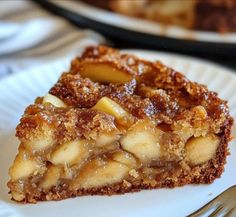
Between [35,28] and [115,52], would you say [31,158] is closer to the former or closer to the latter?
[115,52]

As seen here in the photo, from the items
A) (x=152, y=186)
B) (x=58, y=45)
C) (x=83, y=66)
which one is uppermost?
(x=83, y=66)

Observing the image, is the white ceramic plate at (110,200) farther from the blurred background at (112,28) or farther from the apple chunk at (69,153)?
the blurred background at (112,28)

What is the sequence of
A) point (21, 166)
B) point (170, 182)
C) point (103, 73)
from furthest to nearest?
point (103, 73) → point (170, 182) → point (21, 166)

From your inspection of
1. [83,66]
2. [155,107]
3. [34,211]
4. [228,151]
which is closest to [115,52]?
[83,66]

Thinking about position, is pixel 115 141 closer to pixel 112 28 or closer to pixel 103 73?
pixel 103 73

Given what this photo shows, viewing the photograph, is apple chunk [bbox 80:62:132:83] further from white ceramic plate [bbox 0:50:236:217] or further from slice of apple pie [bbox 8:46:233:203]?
white ceramic plate [bbox 0:50:236:217]

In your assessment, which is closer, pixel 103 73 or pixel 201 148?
pixel 201 148

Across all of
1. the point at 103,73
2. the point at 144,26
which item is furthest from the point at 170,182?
the point at 144,26
